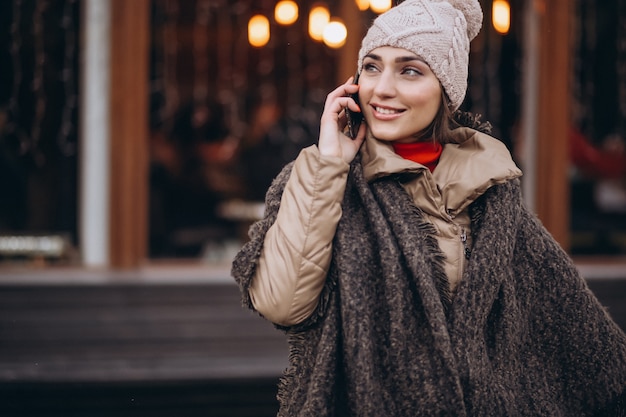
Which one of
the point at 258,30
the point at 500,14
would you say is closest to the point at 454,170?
the point at 500,14

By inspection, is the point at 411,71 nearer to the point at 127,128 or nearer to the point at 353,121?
the point at 353,121

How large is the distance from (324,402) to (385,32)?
1.01 metres

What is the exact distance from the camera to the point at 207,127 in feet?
22.8

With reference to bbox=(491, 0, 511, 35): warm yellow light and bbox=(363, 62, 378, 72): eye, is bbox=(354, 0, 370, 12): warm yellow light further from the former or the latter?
bbox=(363, 62, 378, 72): eye

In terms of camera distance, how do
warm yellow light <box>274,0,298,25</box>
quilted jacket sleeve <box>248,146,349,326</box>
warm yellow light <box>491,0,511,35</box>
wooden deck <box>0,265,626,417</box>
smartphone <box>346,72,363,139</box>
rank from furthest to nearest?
warm yellow light <box>274,0,298,25</box> < wooden deck <box>0,265,626,417</box> < warm yellow light <box>491,0,511,35</box> < smartphone <box>346,72,363,139</box> < quilted jacket sleeve <box>248,146,349,326</box>

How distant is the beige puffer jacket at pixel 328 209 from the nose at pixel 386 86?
0.13 metres

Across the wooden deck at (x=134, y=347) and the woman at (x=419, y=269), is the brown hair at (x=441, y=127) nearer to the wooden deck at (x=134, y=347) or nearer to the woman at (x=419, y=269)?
the woman at (x=419, y=269)

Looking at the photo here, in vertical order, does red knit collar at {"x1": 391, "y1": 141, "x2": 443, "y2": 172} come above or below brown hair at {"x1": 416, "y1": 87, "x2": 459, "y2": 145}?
below

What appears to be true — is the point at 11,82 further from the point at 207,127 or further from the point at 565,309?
the point at 565,309

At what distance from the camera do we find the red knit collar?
2262 mm

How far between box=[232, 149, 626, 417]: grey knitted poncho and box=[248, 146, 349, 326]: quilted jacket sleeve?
5cm

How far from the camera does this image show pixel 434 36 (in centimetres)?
216

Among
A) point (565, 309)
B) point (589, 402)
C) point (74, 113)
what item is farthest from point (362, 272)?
point (74, 113)

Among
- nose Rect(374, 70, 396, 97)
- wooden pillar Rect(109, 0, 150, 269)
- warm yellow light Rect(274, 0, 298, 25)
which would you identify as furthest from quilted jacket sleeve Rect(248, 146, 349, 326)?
warm yellow light Rect(274, 0, 298, 25)
